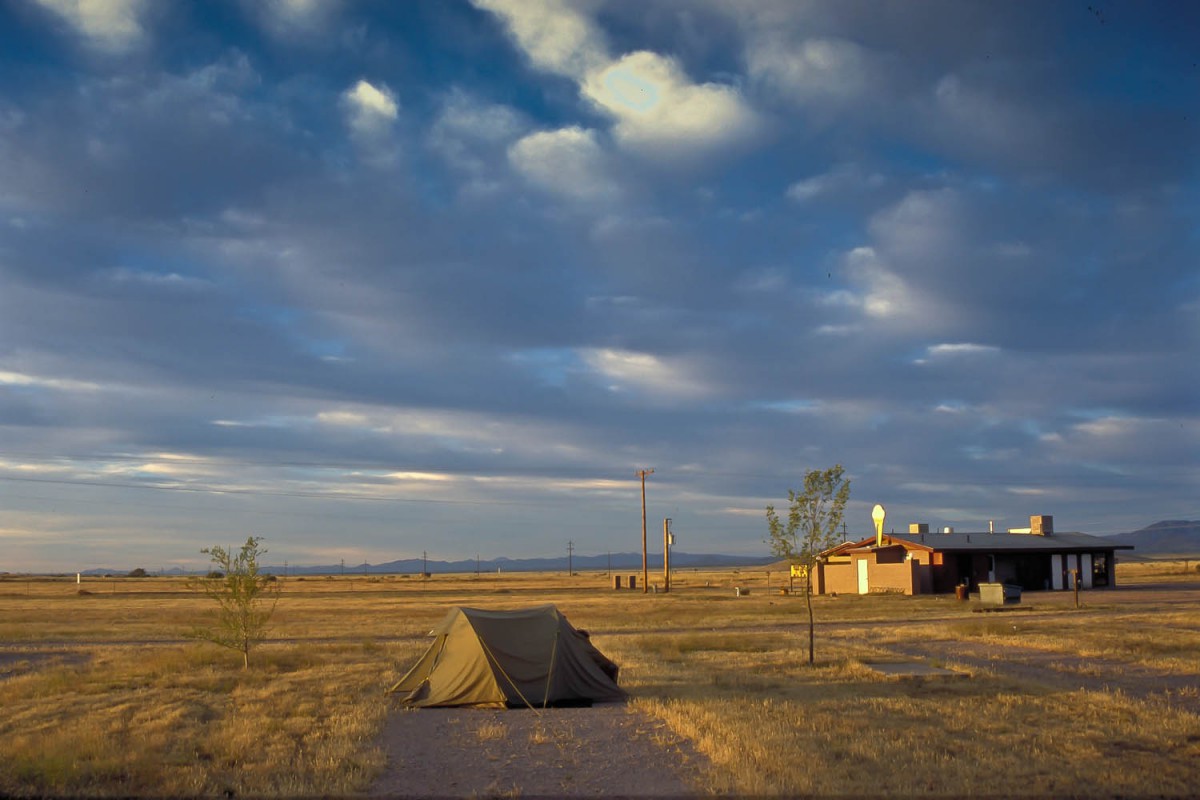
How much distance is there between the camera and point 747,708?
16.9 meters

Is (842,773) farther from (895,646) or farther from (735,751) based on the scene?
(895,646)

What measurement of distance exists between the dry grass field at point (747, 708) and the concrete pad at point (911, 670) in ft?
1.27

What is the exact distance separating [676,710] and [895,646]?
14.7 m

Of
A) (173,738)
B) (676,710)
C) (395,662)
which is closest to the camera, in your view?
(173,738)

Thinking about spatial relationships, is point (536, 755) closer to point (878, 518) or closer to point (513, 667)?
point (513, 667)

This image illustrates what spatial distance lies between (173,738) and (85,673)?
36.9 ft

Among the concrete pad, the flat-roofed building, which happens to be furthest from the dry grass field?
the flat-roofed building

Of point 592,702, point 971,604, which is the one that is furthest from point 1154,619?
point 592,702

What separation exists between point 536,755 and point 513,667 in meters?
5.04

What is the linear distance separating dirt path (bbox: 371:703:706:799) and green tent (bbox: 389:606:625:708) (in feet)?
1.76

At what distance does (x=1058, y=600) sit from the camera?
50781mm

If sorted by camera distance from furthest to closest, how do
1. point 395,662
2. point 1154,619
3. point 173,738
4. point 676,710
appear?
1. point 1154,619
2. point 395,662
3. point 676,710
4. point 173,738

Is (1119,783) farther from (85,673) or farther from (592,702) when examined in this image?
(85,673)

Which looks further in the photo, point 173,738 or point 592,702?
point 592,702
